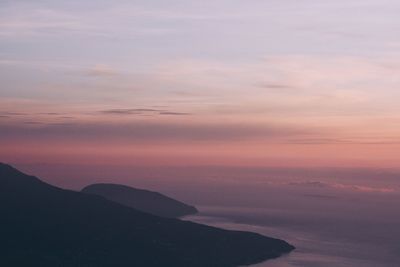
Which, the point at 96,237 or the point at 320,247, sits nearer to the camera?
the point at 96,237

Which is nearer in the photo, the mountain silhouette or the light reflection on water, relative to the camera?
the mountain silhouette

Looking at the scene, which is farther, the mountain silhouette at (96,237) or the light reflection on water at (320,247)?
the light reflection on water at (320,247)

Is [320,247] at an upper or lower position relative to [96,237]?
lower

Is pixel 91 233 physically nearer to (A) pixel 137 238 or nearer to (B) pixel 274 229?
(A) pixel 137 238

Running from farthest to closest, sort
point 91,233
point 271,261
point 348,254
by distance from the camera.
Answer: point 348,254
point 271,261
point 91,233

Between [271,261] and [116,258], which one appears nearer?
[116,258]

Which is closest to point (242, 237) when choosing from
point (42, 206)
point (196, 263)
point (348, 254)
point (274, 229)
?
point (348, 254)

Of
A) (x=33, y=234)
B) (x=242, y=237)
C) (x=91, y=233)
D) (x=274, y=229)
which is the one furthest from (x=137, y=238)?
(x=274, y=229)

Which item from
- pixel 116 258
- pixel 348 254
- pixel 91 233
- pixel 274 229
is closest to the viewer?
pixel 116 258
